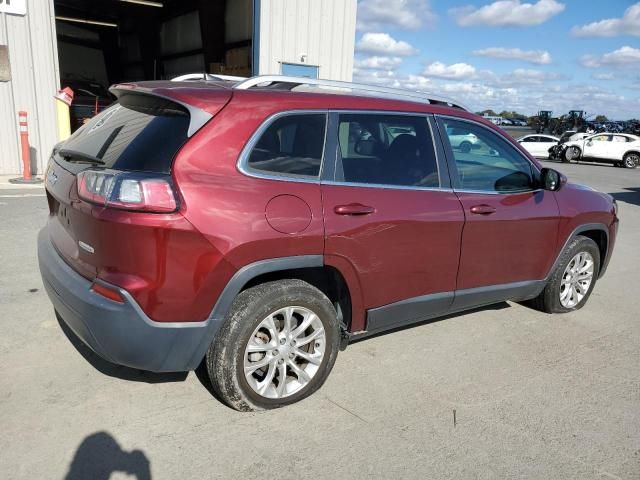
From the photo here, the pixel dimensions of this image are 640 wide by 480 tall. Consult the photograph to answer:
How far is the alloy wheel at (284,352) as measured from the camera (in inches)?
117

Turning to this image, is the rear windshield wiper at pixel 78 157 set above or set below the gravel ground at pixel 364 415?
above

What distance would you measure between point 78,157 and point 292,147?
3.93 feet

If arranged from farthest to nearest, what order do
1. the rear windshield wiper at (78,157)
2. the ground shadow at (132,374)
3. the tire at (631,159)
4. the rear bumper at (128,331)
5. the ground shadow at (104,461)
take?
the tire at (631,159)
the ground shadow at (132,374)
the rear windshield wiper at (78,157)
the rear bumper at (128,331)
the ground shadow at (104,461)

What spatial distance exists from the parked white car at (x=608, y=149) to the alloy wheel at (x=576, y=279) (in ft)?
72.1

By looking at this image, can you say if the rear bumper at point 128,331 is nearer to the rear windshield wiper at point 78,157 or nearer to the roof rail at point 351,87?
the rear windshield wiper at point 78,157

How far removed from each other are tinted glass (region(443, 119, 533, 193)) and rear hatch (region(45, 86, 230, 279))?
1.74 meters

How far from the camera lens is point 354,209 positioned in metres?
3.11

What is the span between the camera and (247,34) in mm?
15141

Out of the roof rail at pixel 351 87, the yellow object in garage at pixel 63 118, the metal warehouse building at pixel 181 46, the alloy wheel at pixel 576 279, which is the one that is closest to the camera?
the roof rail at pixel 351 87

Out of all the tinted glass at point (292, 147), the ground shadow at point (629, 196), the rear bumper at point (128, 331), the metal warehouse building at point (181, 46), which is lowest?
the ground shadow at point (629, 196)

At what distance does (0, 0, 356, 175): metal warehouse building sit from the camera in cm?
1052

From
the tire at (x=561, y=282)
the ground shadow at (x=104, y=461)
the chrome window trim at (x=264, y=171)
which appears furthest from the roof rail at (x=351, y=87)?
the ground shadow at (x=104, y=461)

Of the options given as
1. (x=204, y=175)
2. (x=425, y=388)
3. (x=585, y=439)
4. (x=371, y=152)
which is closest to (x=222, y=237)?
(x=204, y=175)

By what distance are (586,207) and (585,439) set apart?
89.1 inches
